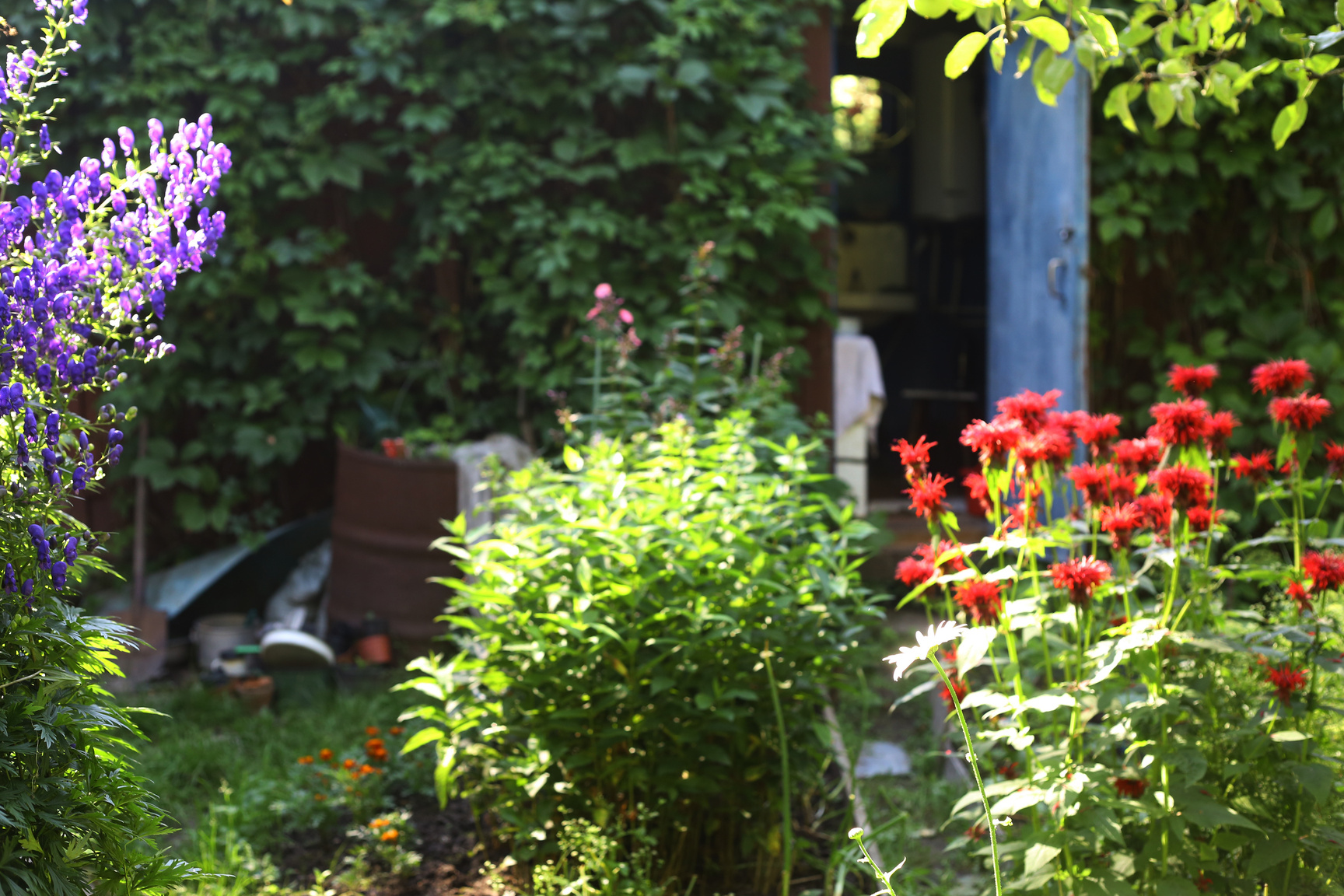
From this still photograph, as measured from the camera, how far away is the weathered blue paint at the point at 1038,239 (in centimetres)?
360

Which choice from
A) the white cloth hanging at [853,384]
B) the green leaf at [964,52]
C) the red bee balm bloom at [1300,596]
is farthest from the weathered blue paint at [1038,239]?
the green leaf at [964,52]

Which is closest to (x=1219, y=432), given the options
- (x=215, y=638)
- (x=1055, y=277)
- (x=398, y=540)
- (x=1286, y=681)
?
(x=1286, y=681)

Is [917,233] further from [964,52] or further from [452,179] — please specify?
[964,52]

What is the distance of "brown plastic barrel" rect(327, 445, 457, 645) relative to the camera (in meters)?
3.33

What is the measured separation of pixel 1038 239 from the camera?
12.4 ft

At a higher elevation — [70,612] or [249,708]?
[70,612]

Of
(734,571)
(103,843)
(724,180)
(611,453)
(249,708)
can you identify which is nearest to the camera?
(103,843)

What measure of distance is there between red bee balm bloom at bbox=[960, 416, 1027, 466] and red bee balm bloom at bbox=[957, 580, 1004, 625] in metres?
0.15

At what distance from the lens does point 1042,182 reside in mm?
3744

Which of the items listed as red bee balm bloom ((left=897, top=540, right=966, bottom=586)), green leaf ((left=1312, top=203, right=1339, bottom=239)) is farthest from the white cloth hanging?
red bee balm bloom ((left=897, top=540, right=966, bottom=586))

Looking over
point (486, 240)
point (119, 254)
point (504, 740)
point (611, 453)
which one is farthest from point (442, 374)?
point (119, 254)

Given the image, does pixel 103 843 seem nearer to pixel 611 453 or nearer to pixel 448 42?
pixel 611 453

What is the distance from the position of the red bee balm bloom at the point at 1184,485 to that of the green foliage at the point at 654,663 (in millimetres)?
531

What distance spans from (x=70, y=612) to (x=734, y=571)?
37.9 inches
